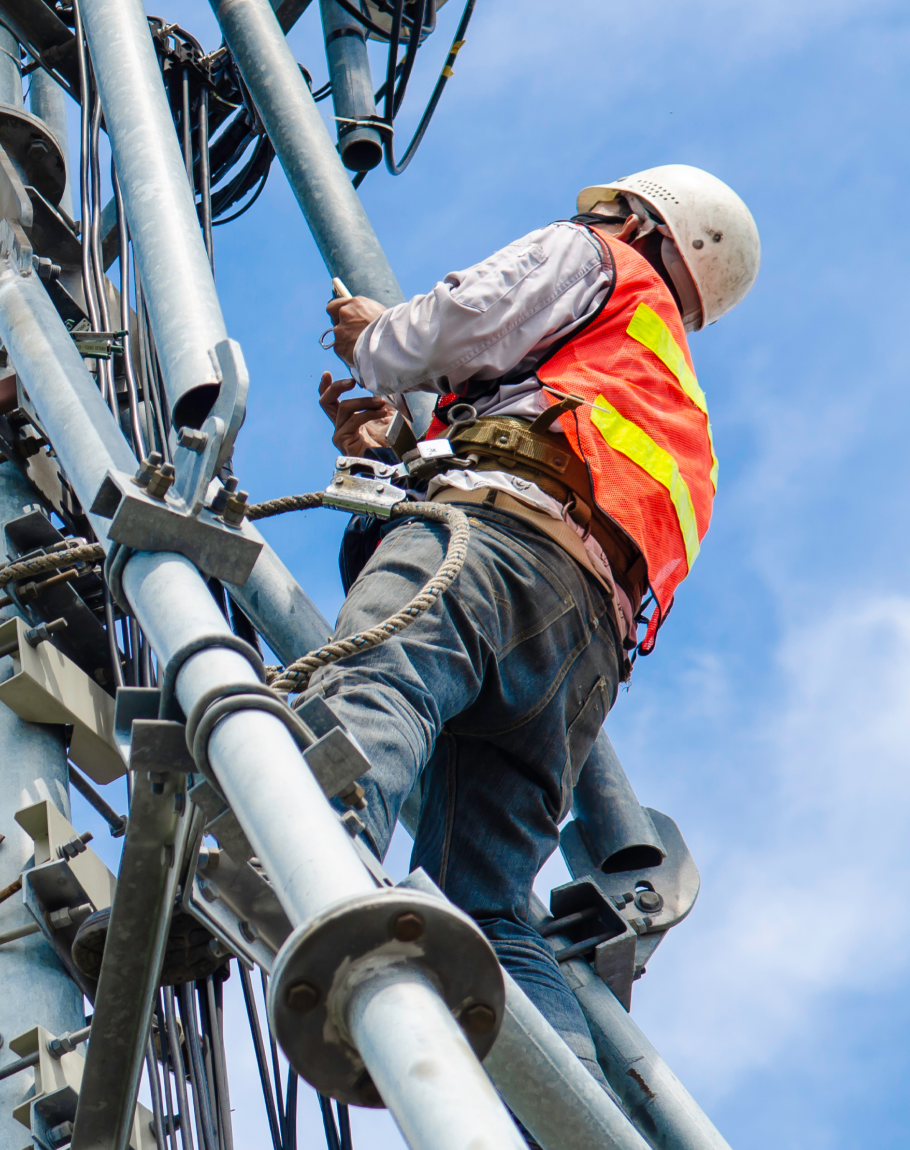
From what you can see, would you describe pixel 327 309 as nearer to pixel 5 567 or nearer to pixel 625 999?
pixel 5 567

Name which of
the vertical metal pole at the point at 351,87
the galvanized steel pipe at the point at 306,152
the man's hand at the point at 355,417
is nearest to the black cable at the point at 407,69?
the vertical metal pole at the point at 351,87

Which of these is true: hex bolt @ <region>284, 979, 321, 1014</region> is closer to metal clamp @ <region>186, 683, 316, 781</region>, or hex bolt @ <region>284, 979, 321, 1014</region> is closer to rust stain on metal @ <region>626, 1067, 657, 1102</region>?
metal clamp @ <region>186, 683, 316, 781</region>

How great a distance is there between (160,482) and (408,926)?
0.91 meters

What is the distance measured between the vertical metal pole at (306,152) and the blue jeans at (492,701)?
1364mm

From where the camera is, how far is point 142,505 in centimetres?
212

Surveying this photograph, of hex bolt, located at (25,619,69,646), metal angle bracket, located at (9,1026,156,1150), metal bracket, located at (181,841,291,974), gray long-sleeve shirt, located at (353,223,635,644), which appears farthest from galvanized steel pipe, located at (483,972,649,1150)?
hex bolt, located at (25,619,69,646)

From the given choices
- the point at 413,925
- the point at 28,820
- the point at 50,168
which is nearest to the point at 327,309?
the point at 50,168

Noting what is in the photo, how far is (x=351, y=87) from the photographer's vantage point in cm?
625

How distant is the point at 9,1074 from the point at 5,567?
3.74 feet

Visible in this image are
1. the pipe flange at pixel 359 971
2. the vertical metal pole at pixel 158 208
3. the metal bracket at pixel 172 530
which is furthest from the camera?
the vertical metal pole at pixel 158 208

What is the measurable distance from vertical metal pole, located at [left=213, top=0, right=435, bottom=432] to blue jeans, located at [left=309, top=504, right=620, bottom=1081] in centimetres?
136

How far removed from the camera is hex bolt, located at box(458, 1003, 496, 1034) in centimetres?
157

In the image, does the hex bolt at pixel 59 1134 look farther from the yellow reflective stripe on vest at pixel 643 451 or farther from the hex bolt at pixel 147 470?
the yellow reflective stripe on vest at pixel 643 451

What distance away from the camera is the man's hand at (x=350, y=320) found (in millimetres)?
3936
